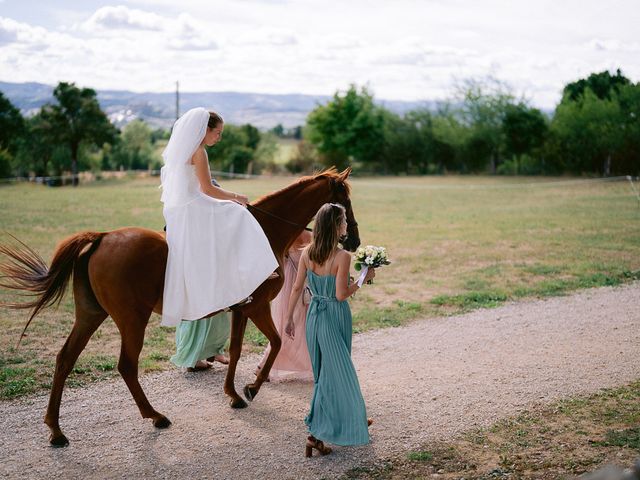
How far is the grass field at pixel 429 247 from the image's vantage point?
27.9 ft

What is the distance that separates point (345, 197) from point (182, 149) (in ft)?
5.75

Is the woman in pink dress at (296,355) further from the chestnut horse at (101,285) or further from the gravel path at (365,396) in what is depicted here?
the chestnut horse at (101,285)

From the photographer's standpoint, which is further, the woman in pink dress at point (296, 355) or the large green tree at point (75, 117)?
the large green tree at point (75, 117)

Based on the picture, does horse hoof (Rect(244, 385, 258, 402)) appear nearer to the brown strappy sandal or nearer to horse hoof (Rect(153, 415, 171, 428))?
horse hoof (Rect(153, 415, 171, 428))

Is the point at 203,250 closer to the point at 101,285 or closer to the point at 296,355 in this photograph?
the point at 101,285

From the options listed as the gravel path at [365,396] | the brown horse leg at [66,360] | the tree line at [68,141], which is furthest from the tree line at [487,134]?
the brown horse leg at [66,360]

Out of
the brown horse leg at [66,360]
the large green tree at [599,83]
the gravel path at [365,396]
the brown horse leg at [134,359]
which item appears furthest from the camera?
the large green tree at [599,83]

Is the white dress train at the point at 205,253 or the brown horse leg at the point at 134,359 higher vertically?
the white dress train at the point at 205,253

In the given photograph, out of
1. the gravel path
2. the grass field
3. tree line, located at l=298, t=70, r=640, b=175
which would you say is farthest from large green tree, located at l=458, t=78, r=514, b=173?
the gravel path

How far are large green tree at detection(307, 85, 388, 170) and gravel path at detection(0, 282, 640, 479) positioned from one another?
1917 inches

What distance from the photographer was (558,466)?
4.89m

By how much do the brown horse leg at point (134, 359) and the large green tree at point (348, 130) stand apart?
51400mm

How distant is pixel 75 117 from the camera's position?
1924 inches

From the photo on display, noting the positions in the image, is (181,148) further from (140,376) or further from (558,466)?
(558,466)
